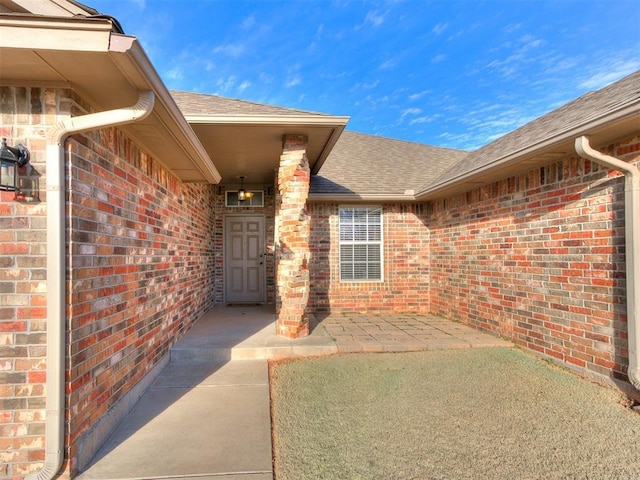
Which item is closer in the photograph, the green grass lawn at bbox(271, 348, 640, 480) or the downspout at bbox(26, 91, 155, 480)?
the downspout at bbox(26, 91, 155, 480)

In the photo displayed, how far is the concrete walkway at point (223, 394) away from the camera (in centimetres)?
216

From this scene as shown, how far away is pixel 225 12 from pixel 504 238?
7.60m

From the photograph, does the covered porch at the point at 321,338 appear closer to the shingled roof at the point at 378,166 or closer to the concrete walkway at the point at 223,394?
the concrete walkway at the point at 223,394

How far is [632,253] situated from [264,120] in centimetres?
408

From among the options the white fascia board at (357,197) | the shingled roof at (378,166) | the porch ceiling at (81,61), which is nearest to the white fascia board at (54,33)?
the porch ceiling at (81,61)

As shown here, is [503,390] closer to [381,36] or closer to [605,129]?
[605,129]

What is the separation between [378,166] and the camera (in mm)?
8180

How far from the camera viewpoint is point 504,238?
15.7 ft

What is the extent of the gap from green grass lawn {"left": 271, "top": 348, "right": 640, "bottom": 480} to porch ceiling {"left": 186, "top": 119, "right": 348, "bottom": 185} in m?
3.02

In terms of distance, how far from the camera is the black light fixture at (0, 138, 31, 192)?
187cm

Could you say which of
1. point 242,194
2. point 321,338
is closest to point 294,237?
point 321,338

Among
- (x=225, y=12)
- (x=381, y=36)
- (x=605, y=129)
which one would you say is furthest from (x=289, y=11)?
(x=605, y=129)

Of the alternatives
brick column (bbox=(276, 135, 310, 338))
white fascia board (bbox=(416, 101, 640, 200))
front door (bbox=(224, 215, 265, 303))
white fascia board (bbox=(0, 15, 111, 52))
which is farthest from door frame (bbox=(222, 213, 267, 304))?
white fascia board (bbox=(0, 15, 111, 52))

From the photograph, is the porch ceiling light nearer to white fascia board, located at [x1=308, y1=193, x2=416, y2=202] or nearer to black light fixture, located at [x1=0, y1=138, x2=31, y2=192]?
white fascia board, located at [x1=308, y1=193, x2=416, y2=202]
